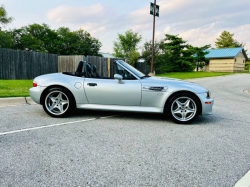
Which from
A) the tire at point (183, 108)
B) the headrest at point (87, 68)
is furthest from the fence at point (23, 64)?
the tire at point (183, 108)

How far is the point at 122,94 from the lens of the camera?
15.3 ft

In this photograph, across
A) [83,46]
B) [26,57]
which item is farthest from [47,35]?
[26,57]

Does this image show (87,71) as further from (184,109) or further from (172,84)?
(184,109)

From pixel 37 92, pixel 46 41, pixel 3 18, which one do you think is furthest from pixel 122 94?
pixel 46 41

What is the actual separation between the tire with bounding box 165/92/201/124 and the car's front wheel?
231 centimetres

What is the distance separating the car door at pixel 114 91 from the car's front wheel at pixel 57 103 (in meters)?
0.53

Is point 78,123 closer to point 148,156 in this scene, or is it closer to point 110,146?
point 110,146

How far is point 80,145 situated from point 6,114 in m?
2.97

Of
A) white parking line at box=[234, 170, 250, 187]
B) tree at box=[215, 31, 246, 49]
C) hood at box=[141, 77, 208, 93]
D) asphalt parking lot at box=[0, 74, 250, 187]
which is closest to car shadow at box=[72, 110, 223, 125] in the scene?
asphalt parking lot at box=[0, 74, 250, 187]

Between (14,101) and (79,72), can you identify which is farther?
(14,101)

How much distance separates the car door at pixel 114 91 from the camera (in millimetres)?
4633

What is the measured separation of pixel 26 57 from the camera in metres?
15.3

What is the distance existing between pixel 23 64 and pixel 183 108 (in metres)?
14.1

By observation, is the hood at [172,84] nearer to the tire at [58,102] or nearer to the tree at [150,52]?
the tire at [58,102]
